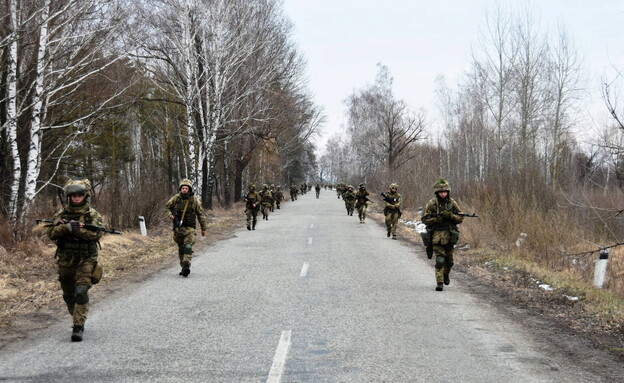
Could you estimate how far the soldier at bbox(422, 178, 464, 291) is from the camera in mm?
8547

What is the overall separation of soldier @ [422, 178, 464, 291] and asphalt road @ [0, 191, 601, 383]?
42cm

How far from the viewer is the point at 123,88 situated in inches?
656

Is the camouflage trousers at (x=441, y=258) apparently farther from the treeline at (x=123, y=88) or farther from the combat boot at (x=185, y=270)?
the treeline at (x=123, y=88)

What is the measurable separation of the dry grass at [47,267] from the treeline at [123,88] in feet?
3.64

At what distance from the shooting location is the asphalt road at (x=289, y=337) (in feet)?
14.8

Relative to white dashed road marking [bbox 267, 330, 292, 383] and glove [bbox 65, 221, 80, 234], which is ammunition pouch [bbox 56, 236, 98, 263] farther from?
white dashed road marking [bbox 267, 330, 292, 383]

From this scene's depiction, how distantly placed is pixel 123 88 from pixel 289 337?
13.4 m

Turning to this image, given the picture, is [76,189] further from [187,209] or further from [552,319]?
[552,319]

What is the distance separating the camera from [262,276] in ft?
31.8

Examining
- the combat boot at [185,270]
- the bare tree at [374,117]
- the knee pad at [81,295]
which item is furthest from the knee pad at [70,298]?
the bare tree at [374,117]

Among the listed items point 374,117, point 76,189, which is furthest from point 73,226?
point 374,117

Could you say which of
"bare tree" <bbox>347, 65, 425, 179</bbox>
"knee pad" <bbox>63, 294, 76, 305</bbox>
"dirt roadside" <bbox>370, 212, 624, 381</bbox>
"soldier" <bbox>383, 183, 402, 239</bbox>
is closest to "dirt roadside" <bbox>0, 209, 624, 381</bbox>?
"dirt roadside" <bbox>370, 212, 624, 381</bbox>

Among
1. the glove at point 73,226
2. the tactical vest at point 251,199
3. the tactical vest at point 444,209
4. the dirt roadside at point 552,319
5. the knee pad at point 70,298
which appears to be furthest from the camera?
the tactical vest at point 251,199

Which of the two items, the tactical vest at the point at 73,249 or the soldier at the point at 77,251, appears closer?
the soldier at the point at 77,251
